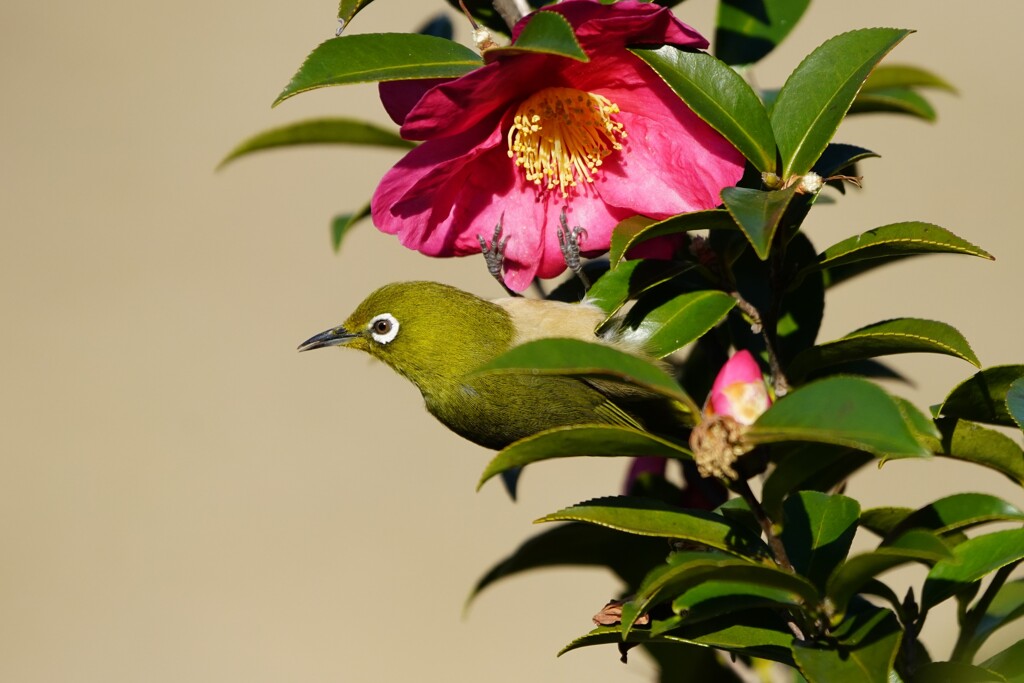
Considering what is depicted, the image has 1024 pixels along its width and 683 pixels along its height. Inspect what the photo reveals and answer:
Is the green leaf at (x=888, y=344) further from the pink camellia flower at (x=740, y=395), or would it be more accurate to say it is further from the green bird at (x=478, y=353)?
the green bird at (x=478, y=353)

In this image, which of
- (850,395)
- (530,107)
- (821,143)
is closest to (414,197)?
(530,107)

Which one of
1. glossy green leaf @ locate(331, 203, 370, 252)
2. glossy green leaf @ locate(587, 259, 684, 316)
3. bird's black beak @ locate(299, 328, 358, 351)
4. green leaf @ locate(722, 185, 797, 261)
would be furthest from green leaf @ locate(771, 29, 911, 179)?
bird's black beak @ locate(299, 328, 358, 351)

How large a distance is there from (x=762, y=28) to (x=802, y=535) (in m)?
1.25

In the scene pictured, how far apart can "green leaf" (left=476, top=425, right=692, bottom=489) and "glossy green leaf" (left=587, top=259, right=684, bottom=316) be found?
15.4 inches

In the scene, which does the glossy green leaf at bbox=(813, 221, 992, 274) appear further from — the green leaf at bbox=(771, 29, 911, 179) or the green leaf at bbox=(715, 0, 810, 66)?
the green leaf at bbox=(715, 0, 810, 66)

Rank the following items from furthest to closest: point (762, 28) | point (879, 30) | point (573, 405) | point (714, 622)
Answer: point (573, 405) < point (762, 28) < point (879, 30) < point (714, 622)

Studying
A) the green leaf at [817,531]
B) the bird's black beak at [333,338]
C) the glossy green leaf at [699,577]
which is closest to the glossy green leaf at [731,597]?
the glossy green leaf at [699,577]

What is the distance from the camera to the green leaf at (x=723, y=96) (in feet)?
6.00

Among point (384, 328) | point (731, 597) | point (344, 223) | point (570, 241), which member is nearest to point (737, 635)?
point (731, 597)

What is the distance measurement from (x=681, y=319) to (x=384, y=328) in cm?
118

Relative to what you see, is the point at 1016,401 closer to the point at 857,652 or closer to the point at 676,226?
the point at 857,652

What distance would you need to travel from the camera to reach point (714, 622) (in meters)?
1.73

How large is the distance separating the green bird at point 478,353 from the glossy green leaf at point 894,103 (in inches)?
33.0

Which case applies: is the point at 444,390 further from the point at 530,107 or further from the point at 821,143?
the point at 821,143
